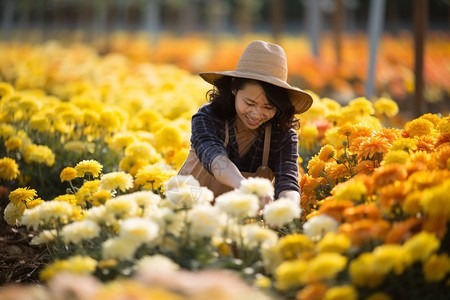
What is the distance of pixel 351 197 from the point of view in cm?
183

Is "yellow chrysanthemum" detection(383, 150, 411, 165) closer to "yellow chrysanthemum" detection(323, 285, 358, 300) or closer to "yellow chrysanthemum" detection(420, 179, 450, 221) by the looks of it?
"yellow chrysanthemum" detection(420, 179, 450, 221)

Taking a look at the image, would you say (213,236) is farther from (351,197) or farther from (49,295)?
(49,295)

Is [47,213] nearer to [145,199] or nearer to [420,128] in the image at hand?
[145,199]

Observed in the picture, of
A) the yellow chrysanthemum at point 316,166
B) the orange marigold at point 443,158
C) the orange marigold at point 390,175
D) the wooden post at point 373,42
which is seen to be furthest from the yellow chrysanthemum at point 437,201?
the wooden post at point 373,42

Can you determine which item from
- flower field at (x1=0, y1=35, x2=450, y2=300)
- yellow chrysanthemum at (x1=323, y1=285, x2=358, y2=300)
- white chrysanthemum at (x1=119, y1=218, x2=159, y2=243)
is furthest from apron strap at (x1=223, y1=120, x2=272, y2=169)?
yellow chrysanthemum at (x1=323, y1=285, x2=358, y2=300)

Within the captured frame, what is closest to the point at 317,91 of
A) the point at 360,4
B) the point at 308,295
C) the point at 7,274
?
the point at 7,274

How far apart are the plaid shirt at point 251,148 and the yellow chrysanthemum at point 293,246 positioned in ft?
3.06

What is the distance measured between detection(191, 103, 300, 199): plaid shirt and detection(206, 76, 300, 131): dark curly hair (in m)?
0.05

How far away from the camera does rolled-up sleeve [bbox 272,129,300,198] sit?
2.67 metres

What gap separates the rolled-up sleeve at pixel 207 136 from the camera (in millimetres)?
2570

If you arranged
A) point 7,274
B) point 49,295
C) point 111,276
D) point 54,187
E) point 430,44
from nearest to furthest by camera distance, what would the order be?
point 49,295, point 111,276, point 7,274, point 54,187, point 430,44

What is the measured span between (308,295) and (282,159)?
141 cm

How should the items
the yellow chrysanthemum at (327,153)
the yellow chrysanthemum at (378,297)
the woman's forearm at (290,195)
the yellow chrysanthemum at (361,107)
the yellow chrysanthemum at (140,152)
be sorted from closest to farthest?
1. the yellow chrysanthemum at (378,297)
2. the woman's forearm at (290,195)
3. the yellow chrysanthemum at (327,153)
4. the yellow chrysanthemum at (140,152)
5. the yellow chrysanthemum at (361,107)

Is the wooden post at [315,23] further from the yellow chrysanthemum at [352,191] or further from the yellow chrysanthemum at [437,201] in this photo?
the yellow chrysanthemum at [437,201]
